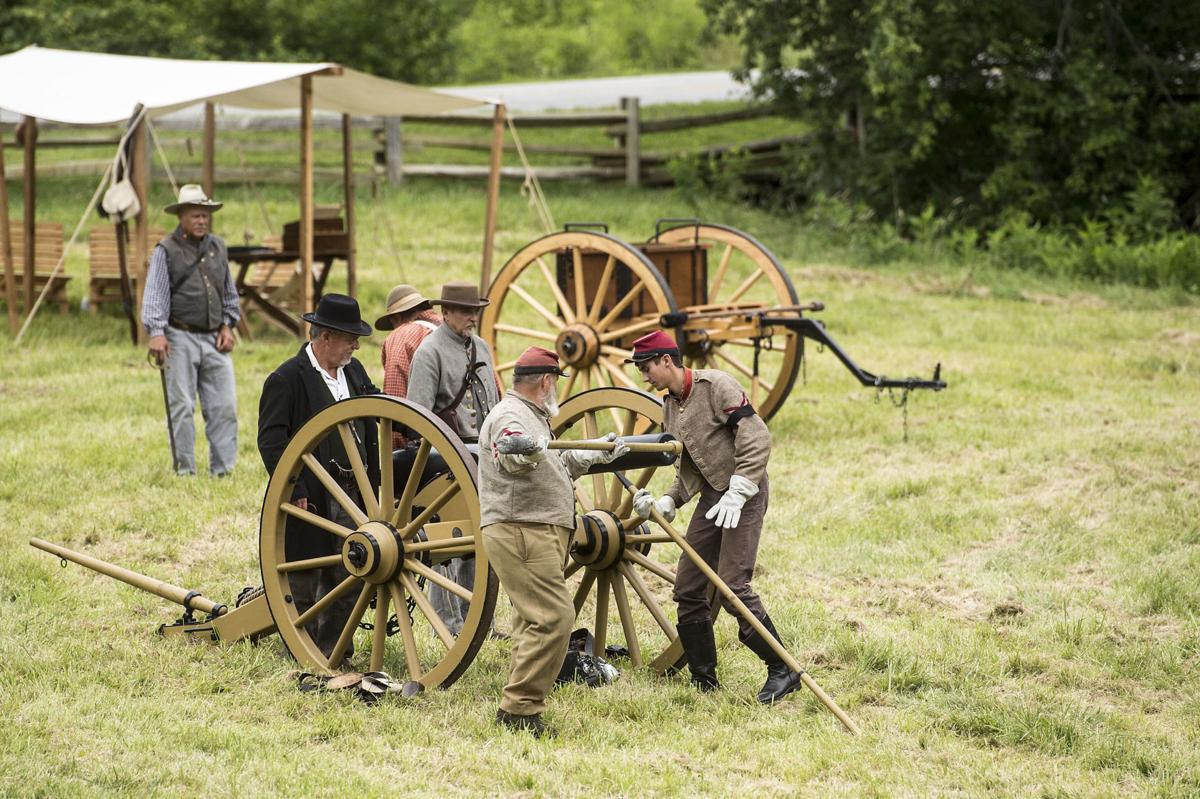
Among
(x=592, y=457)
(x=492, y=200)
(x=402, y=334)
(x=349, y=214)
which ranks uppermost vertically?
(x=492, y=200)

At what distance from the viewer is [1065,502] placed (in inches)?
337

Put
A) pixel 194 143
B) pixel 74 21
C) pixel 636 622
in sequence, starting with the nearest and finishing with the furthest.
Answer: pixel 636 622 < pixel 194 143 < pixel 74 21

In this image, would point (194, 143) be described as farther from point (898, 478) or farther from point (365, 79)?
point (898, 478)

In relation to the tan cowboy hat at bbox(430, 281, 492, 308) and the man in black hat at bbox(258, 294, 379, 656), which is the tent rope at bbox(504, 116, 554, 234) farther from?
the man in black hat at bbox(258, 294, 379, 656)

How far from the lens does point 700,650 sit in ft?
18.7

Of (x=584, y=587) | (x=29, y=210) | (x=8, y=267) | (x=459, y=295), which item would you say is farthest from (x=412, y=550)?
(x=29, y=210)

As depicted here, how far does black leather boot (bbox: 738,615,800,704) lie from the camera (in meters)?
5.57

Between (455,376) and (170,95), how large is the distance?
574 cm

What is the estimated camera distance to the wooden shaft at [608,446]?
5082 mm

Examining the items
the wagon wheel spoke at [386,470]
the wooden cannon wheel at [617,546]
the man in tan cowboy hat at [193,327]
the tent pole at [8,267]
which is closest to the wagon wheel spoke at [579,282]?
the man in tan cowboy hat at [193,327]

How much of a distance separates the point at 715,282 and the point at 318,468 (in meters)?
5.66

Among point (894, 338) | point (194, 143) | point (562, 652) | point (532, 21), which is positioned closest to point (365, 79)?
point (894, 338)

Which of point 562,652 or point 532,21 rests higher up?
point 532,21

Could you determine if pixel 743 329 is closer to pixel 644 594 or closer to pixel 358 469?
pixel 644 594
